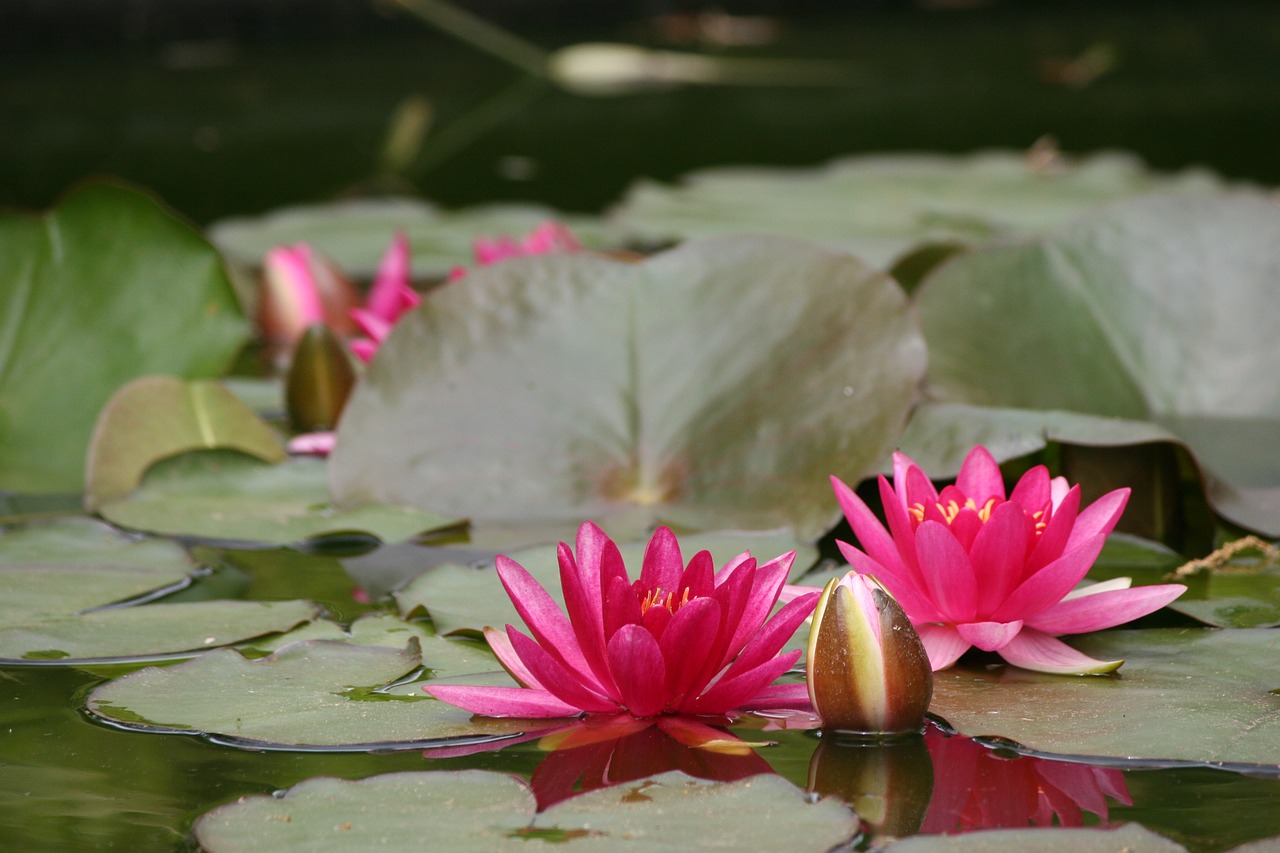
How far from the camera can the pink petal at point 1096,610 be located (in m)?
0.95

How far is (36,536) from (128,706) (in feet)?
1.43

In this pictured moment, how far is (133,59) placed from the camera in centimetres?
691

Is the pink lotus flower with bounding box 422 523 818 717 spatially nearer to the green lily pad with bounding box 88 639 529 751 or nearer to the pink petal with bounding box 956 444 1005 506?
the green lily pad with bounding box 88 639 529 751

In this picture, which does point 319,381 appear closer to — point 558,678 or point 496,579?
point 496,579

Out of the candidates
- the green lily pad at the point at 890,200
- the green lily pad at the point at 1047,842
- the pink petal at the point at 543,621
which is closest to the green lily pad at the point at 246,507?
the pink petal at the point at 543,621

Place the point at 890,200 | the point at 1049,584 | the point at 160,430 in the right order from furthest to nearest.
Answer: the point at 890,200 → the point at 160,430 → the point at 1049,584

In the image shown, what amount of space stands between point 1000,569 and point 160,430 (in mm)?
931

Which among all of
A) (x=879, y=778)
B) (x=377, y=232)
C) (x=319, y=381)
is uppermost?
(x=377, y=232)

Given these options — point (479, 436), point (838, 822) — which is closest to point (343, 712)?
point (838, 822)

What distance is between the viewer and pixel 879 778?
0.80m

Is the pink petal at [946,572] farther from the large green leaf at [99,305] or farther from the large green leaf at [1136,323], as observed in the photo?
the large green leaf at [99,305]

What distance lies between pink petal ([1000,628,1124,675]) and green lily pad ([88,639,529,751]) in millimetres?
338

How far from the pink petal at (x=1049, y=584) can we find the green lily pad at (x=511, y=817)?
0.26m

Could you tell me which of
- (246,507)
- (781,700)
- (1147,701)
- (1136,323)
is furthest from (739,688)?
(1136,323)
